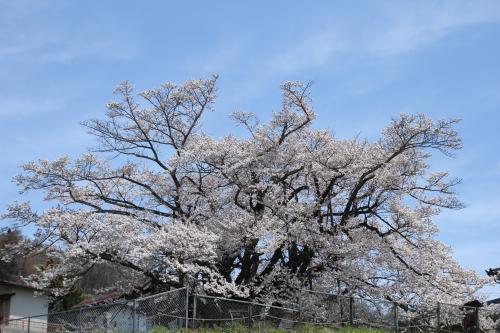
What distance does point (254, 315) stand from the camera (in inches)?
711

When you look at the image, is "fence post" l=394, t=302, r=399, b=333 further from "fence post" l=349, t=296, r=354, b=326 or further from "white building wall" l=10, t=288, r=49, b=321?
"white building wall" l=10, t=288, r=49, b=321

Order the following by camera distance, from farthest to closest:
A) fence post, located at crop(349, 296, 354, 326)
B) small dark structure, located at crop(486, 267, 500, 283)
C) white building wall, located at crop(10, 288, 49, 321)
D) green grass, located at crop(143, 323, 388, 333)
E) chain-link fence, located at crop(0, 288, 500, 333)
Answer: white building wall, located at crop(10, 288, 49, 321)
small dark structure, located at crop(486, 267, 500, 283)
fence post, located at crop(349, 296, 354, 326)
chain-link fence, located at crop(0, 288, 500, 333)
green grass, located at crop(143, 323, 388, 333)

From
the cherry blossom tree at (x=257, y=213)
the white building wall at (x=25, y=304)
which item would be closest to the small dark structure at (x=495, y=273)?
the cherry blossom tree at (x=257, y=213)

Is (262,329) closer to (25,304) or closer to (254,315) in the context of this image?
(254,315)

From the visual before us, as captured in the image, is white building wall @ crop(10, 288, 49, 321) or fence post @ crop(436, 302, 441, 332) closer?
fence post @ crop(436, 302, 441, 332)

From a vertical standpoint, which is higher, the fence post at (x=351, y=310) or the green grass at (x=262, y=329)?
the fence post at (x=351, y=310)

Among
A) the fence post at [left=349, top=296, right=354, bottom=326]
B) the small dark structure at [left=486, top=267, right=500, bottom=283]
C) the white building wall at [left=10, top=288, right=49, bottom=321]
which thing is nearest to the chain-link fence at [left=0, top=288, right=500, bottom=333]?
the fence post at [left=349, top=296, right=354, bottom=326]

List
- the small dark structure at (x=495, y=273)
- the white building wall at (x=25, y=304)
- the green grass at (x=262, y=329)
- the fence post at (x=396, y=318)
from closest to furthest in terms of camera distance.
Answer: the green grass at (x=262, y=329) < the fence post at (x=396, y=318) < the small dark structure at (x=495, y=273) < the white building wall at (x=25, y=304)

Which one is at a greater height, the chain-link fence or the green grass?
the chain-link fence

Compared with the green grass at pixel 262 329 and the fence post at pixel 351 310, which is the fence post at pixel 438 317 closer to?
the fence post at pixel 351 310

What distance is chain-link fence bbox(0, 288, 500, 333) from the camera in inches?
687

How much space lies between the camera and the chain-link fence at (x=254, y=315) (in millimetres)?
17438

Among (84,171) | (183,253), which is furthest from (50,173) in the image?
(183,253)

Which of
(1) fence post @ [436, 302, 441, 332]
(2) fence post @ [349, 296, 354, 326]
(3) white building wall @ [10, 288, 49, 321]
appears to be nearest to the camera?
(2) fence post @ [349, 296, 354, 326]
